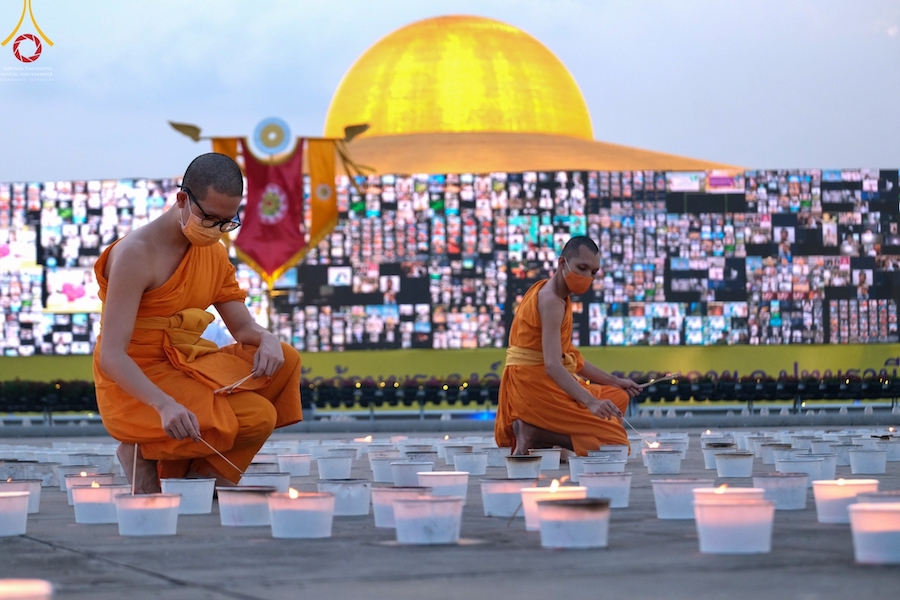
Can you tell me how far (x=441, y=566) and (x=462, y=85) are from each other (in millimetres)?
28575

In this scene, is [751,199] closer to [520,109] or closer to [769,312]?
[769,312]

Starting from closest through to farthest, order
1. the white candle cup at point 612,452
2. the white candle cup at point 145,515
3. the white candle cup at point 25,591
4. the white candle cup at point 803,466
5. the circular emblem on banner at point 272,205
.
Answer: the white candle cup at point 25,591, the white candle cup at point 145,515, the white candle cup at point 803,466, the white candle cup at point 612,452, the circular emblem on banner at point 272,205

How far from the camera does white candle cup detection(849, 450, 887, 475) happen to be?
6.49 meters

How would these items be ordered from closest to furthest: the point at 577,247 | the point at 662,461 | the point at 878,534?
the point at 878,534 → the point at 662,461 → the point at 577,247

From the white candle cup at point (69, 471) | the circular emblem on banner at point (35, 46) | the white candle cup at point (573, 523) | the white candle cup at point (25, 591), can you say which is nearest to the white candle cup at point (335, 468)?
the white candle cup at point (69, 471)

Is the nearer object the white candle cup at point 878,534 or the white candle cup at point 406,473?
the white candle cup at point 878,534

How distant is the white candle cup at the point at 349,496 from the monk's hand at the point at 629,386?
304cm

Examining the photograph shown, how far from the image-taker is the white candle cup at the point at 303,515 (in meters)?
3.86

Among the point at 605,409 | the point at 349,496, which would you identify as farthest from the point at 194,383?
the point at 605,409

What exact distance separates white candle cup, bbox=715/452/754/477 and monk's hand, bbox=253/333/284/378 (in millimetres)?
1786

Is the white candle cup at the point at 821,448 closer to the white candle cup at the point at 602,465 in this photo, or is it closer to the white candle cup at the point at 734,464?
the white candle cup at the point at 734,464

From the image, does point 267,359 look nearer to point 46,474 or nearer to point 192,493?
point 192,493

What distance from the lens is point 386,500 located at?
409 centimetres

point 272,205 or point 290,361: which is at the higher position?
point 272,205
